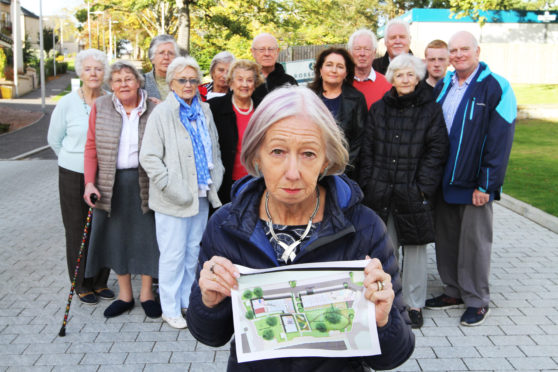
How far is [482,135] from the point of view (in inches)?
180

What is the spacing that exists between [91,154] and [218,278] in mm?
3419

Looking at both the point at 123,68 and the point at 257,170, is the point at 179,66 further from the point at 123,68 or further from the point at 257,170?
the point at 257,170

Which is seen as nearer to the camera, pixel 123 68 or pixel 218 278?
pixel 218 278

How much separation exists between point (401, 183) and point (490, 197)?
2.59 ft

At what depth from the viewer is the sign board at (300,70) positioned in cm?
801

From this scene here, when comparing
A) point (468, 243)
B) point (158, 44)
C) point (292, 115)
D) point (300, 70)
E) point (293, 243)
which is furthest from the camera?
point (300, 70)

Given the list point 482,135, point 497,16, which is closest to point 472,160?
point 482,135

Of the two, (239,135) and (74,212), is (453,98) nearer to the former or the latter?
(239,135)

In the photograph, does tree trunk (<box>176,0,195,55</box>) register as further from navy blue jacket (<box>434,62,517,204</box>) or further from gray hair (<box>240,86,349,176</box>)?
gray hair (<box>240,86,349,176</box>)

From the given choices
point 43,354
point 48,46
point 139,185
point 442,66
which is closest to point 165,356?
→ point 43,354

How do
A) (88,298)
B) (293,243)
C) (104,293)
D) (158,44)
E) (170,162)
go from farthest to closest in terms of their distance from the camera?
(158,44) → (104,293) → (88,298) → (170,162) → (293,243)

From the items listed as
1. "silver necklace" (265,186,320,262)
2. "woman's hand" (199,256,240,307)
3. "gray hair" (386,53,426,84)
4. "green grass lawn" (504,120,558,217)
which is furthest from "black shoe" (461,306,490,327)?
"green grass lawn" (504,120,558,217)

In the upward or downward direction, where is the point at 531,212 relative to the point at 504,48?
downward

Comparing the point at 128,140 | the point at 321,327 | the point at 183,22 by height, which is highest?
the point at 183,22
